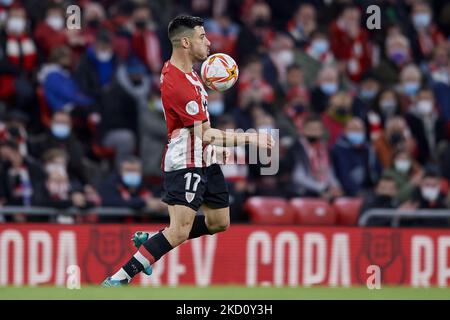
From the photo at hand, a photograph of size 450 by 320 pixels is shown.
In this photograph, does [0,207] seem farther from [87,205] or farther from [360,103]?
[360,103]

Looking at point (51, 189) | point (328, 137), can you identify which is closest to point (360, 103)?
point (328, 137)

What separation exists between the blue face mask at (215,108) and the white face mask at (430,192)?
2781 mm

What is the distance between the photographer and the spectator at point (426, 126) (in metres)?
17.2

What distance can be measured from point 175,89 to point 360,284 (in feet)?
15.0

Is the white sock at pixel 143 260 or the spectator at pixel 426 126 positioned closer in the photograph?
the white sock at pixel 143 260

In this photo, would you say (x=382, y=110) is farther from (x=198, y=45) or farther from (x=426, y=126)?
(x=198, y=45)

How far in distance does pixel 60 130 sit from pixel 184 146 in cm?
497

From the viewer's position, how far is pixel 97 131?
15.6 metres

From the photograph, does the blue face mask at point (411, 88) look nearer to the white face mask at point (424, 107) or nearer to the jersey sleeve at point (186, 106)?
the white face mask at point (424, 107)

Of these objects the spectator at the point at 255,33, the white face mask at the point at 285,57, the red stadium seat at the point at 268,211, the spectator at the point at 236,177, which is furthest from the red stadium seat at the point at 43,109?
the white face mask at the point at 285,57

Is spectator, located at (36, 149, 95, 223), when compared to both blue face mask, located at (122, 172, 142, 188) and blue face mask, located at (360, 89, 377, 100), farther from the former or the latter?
blue face mask, located at (360, 89, 377, 100)

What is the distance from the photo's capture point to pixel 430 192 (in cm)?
1551

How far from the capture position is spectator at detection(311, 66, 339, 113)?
1703cm

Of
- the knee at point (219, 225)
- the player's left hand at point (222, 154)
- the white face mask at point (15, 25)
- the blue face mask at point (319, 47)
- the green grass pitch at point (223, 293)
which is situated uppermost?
the white face mask at point (15, 25)
